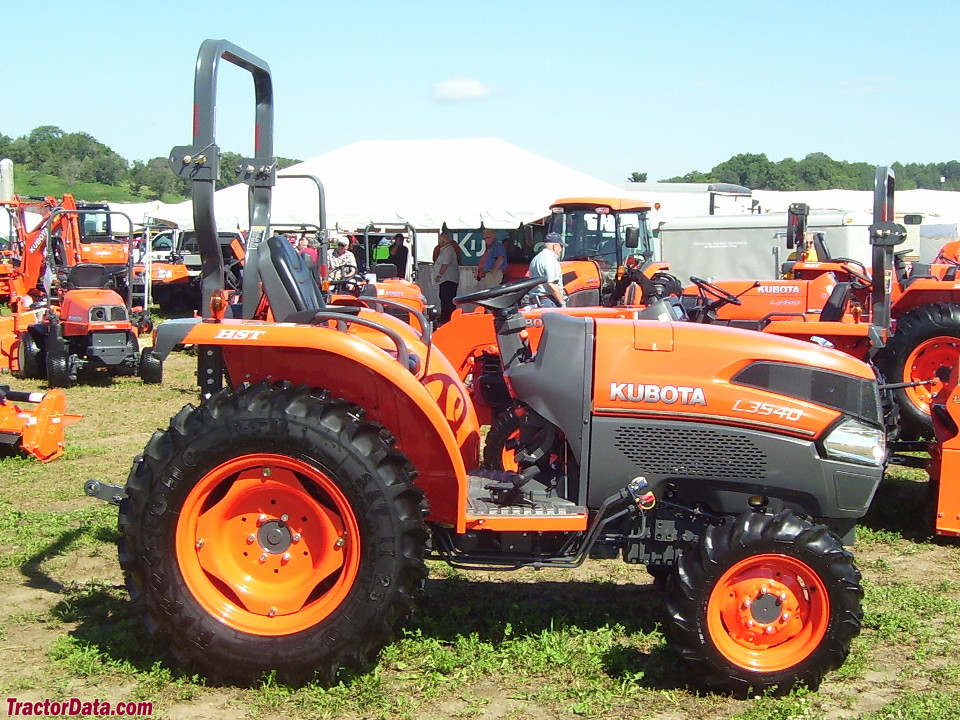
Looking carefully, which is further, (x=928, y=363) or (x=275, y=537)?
(x=928, y=363)

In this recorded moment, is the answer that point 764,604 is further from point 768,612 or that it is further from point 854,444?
point 854,444

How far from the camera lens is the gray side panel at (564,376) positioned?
3.80 m

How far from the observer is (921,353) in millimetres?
8547

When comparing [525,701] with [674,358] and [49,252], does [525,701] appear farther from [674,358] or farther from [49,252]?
[49,252]

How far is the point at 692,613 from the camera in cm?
357

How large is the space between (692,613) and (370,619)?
111 centimetres

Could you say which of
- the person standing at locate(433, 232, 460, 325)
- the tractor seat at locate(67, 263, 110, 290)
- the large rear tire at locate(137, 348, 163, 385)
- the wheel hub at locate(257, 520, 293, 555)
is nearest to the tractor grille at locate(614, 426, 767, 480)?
the wheel hub at locate(257, 520, 293, 555)

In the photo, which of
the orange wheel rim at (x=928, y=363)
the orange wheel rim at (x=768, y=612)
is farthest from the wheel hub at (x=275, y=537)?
the orange wheel rim at (x=928, y=363)

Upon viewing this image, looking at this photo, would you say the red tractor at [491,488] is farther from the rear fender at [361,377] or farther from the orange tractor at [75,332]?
the orange tractor at [75,332]

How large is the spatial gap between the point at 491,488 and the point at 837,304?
5265 mm

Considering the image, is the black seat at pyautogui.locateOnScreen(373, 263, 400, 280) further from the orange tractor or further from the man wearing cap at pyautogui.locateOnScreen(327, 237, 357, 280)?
the orange tractor

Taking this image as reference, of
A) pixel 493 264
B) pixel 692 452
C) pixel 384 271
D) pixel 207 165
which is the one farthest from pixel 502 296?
pixel 493 264

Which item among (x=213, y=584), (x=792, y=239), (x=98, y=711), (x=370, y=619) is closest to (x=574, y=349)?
(x=370, y=619)

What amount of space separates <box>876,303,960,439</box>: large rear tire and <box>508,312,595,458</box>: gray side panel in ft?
17.6
